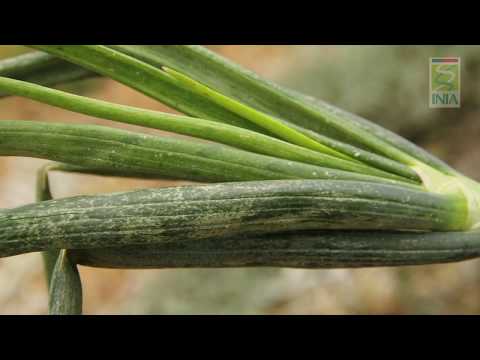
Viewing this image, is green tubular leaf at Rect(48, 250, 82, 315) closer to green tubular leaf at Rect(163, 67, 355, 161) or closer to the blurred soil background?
green tubular leaf at Rect(163, 67, 355, 161)

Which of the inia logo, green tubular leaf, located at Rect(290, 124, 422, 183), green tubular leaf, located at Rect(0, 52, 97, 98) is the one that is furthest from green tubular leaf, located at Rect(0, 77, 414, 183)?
the inia logo

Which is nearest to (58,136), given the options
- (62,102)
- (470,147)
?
(62,102)

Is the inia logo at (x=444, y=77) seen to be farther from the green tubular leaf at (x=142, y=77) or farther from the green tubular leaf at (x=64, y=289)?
the green tubular leaf at (x=64, y=289)

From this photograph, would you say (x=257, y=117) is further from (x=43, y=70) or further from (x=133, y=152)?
(x=43, y=70)

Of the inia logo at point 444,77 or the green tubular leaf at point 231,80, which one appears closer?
the green tubular leaf at point 231,80

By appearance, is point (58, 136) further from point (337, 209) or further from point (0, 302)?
point (0, 302)

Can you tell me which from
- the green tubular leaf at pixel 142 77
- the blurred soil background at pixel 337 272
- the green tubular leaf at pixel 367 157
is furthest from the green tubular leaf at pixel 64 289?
the blurred soil background at pixel 337 272
